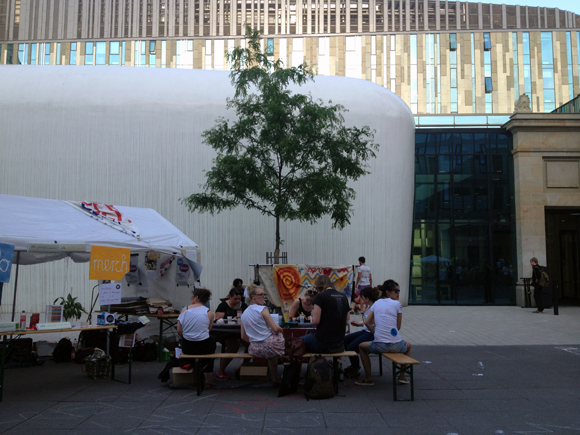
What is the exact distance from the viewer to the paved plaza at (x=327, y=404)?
18.5ft

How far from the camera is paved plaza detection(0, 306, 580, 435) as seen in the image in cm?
564

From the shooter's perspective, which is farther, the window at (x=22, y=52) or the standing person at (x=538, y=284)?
the window at (x=22, y=52)

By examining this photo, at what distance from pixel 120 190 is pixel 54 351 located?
921 centimetres

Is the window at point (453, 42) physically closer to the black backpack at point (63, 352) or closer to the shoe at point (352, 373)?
the shoe at point (352, 373)

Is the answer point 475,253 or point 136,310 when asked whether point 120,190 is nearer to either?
point 136,310

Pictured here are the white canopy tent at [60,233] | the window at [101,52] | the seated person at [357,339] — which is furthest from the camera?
the window at [101,52]

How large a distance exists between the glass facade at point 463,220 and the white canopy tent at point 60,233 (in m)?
12.9

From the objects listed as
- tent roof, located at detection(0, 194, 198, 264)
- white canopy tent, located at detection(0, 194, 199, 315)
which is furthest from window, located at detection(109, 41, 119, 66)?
tent roof, located at detection(0, 194, 198, 264)

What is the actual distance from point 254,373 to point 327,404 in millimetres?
1650

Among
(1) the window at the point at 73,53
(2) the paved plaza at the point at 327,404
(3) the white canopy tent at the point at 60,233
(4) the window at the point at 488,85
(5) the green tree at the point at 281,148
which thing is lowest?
(2) the paved plaza at the point at 327,404

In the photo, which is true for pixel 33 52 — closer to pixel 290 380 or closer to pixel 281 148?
pixel 281 148

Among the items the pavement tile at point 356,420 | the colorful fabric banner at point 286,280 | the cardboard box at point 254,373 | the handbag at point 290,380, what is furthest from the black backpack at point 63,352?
the pavement tile at point 356,420

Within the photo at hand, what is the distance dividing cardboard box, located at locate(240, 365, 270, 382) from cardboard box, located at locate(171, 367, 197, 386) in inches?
29.3

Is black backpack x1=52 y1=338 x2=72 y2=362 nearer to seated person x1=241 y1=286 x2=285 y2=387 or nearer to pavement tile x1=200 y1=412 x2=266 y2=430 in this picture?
seated person x1=241 y1=286 x2=285 y2=387
